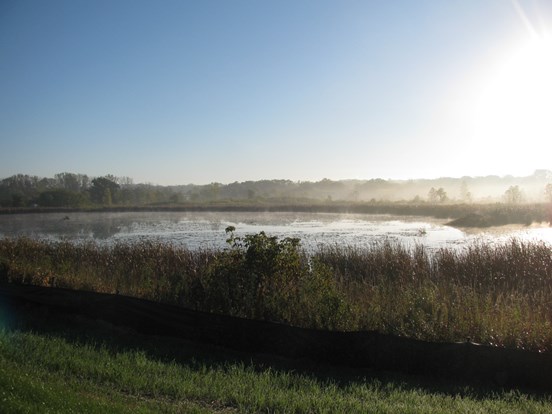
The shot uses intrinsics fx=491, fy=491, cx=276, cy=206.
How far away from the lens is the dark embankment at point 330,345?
21.7 feet

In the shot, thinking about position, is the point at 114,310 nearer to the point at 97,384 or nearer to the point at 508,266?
the point at 97,384

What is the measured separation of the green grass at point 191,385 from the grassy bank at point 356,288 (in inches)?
68.9

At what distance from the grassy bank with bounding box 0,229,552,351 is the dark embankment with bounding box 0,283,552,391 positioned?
3.68 ft

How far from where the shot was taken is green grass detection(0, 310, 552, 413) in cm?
496

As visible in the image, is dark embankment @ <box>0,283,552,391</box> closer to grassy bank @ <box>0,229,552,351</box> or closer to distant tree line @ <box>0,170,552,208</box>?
grassy bank @ <box>0,229,552,351</box>

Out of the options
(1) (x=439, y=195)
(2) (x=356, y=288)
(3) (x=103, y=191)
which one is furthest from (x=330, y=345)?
(1) (x=439, y=195)

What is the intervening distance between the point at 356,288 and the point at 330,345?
13.4 feet

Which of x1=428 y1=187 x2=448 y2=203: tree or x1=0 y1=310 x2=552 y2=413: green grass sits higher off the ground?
x1=428 y1=187 x2=448 y2=203: tree

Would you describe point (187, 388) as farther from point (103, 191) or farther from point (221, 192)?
point (221, 192)

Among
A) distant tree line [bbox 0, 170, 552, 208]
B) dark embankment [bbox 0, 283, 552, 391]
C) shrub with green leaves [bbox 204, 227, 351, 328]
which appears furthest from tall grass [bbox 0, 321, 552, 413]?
distant tree line [bbox 0, 170, 552, 208]

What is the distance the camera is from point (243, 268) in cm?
989

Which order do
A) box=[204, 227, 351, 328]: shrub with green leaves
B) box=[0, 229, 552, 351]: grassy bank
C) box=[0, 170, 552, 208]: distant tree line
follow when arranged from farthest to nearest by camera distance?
1. box=[0, 170, 552, 208]: distant tree line
2. box=[204, 227, 351, 328]: shrub with green leaves
3. box=[0, 229, 552, 351]: grassy bank

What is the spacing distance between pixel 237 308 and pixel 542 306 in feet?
19.2

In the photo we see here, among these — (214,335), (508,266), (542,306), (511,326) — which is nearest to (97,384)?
(214,335)
